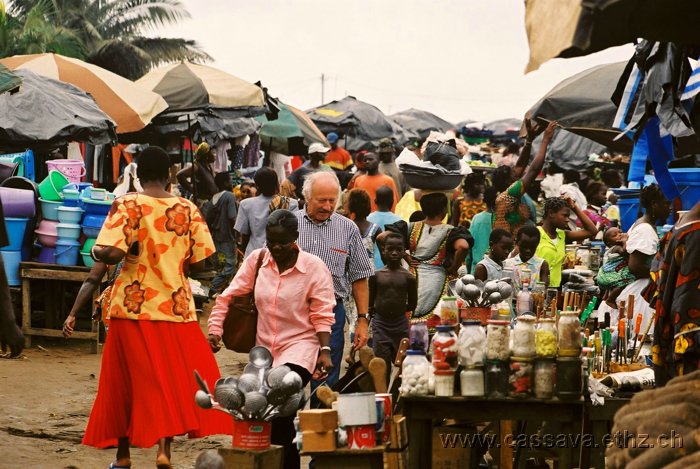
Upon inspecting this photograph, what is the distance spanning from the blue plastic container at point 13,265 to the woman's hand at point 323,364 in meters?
6.74

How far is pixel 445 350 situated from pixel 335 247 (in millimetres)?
2633

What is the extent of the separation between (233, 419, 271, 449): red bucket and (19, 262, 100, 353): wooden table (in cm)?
692

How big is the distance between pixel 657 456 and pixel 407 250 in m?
→ 6.97

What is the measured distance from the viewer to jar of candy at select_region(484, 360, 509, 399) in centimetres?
595

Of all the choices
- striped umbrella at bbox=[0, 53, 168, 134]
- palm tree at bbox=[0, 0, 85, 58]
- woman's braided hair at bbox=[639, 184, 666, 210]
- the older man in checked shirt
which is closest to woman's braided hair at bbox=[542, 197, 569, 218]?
woman's braided hair at bbox=[639, 184, 666, 210]

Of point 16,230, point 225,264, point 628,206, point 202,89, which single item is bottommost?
point 225,264

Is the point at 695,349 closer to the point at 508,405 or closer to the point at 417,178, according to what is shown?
the point at 508,405

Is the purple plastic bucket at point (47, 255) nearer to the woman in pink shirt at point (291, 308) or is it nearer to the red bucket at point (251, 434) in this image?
the woman in pink shirt at point (291, 308)

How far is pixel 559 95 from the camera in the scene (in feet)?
40.6

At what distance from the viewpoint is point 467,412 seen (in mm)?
6031

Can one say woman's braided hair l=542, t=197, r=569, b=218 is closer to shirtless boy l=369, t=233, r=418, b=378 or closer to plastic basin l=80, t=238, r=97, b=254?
shirtless boy l=369, t=233, r=418, b=378

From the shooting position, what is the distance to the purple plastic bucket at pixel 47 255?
1333 centimetres

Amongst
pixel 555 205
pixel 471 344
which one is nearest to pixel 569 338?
pixel 471 344

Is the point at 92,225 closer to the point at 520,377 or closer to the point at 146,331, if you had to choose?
the point at 146,331
